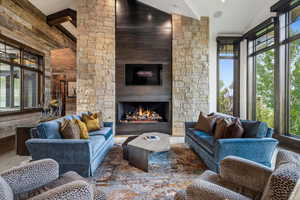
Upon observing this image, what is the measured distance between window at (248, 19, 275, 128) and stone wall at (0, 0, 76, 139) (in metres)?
6.98

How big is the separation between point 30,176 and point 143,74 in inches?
149

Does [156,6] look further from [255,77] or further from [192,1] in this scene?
[255,77]

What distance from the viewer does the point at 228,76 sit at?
5.42 metres

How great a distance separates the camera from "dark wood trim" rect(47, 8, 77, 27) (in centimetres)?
514

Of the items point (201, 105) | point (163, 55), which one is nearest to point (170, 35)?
point (163, 55)

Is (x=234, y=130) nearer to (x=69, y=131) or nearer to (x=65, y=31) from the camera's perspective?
(x=69, y=131)

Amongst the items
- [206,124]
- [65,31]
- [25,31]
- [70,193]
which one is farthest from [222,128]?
[65,31]

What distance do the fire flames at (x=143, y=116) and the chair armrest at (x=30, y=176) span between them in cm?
334

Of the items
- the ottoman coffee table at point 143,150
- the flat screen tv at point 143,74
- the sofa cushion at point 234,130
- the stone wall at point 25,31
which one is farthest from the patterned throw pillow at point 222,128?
A: the stone wall at point 25,31

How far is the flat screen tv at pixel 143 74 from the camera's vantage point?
15.2 ft

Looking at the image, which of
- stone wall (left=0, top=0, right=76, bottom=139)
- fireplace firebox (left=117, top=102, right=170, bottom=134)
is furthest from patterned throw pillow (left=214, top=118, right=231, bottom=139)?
stone wall (left=0, top=0, right=76, bottom=139)

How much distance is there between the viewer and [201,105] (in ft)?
15.5

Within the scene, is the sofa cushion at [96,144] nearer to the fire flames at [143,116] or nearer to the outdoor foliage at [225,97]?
the fire flames at [143,116]

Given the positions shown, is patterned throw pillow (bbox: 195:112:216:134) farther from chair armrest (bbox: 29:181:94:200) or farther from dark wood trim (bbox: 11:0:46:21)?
dark wood trim (bbox: 11:0:46:21)
